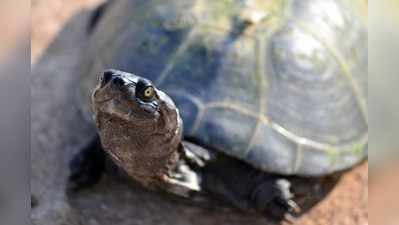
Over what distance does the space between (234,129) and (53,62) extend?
0.86 meters

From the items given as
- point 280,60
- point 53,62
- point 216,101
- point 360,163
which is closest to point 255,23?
point 280,60

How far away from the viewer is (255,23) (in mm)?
1547

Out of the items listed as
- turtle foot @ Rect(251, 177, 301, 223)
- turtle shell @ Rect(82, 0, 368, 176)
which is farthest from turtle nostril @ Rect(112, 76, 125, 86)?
turtle foot @ Rect(251, 177, 301, 223)

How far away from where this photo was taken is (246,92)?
1.48 m

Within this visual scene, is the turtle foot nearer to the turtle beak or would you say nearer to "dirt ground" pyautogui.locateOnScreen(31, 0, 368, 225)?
"dirt ground" pyautogui.locateOnScreen(31, 0, 368, 225)

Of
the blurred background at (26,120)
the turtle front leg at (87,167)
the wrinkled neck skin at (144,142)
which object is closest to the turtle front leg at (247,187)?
the wrinkled neck skin at (144,142)

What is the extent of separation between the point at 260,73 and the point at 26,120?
3.55ft

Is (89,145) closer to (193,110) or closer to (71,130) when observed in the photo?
(71,130)

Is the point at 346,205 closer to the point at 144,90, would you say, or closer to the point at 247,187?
the point at 247,187

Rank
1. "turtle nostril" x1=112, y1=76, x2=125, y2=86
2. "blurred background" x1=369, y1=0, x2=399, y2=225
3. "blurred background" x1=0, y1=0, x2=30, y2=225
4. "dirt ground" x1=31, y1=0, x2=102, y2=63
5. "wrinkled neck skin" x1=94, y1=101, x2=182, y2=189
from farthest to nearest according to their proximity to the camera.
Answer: "dirt ground" x1=31, y1=0, x2=102, y2=63
"wrinkled neck skin" x1=94, y1=101, x2=182, y2=189
"turtle nostril" x1=112, y1=76, x2=125, y2=86
"blurred background" x1=369, y1=0, x2=399, y2=225
"blurred background" x1=0, y1=0, x2=30, y2=225

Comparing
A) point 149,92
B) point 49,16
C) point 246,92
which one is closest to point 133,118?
point 149,92

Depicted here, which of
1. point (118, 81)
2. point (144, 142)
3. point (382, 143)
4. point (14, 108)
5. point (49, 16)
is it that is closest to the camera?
point (14, 108)

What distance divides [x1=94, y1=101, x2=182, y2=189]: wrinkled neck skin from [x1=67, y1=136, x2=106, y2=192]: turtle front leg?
0.21 meters

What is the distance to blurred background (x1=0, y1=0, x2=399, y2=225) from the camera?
1.43 feet
